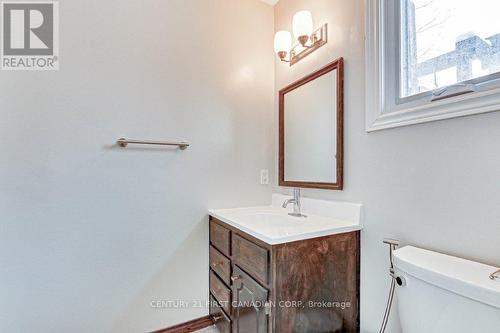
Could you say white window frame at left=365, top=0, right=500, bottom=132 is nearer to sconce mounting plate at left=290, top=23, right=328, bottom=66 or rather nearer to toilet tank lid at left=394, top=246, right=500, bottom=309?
sconce mounting plate at left=290, top=23, right=328, bottom=66

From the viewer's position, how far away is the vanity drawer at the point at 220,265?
1.40 meters

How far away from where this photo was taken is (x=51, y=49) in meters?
1.32

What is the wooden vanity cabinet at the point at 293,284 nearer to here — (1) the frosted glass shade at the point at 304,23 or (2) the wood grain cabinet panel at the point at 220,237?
(2) the wood grain cabinet panel at the point at 220,237

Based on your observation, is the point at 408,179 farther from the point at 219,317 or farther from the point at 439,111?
the point at 219,317

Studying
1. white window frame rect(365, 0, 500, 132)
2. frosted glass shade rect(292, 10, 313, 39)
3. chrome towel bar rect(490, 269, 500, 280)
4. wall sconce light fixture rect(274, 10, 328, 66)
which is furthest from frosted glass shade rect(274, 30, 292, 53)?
chrome towel bar rect(490, 269, 500, 280)

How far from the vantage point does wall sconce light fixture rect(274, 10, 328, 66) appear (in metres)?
1.48

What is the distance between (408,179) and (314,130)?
661mm

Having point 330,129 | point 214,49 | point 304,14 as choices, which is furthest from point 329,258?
point 214,49

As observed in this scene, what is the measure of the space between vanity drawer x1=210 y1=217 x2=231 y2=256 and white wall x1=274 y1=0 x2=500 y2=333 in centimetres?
61

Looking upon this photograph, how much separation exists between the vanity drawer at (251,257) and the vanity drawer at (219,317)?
0.41 metres

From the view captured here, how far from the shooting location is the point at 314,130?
156cm

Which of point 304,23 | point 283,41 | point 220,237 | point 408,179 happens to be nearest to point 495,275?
point 408,179

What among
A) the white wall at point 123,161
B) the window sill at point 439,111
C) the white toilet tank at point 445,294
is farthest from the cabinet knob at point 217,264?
the window sill at point 439,111

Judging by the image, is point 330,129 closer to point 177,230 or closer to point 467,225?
point 467,225
